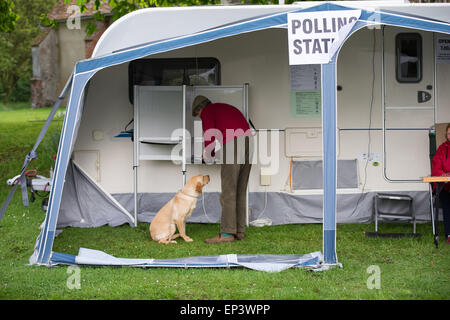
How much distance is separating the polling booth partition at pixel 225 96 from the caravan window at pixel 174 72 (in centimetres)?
6

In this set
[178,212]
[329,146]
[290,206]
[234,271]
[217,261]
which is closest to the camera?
[329,146]

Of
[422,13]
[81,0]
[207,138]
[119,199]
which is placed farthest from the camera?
[81,0]

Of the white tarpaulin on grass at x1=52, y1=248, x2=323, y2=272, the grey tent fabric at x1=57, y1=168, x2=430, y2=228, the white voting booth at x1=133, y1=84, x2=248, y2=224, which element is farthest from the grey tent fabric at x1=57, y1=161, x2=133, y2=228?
the white tarpaulin on grass at x1=52, y1=248, x2=323, y2=272

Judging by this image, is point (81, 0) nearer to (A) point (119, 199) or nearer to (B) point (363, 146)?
(A) point (119, 199)

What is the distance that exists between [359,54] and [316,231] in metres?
2.04

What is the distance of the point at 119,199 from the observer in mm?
7086

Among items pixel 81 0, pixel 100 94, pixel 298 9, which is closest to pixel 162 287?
pixel 298 9

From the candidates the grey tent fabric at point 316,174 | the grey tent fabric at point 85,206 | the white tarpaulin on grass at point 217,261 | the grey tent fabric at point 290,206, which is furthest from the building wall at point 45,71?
the white tarpaulin on grass at point 217,261

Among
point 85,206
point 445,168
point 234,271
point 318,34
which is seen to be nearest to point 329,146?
point 318,34

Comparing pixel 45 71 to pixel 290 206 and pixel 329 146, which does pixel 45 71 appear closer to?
pixel 290 206

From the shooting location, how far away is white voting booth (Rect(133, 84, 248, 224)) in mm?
6684

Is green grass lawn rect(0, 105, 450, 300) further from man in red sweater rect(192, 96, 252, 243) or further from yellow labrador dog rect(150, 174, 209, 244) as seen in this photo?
man in red sweater rect(192, 96, 252, 243)

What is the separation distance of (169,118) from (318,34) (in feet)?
8.04

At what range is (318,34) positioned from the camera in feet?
→ 15.8
